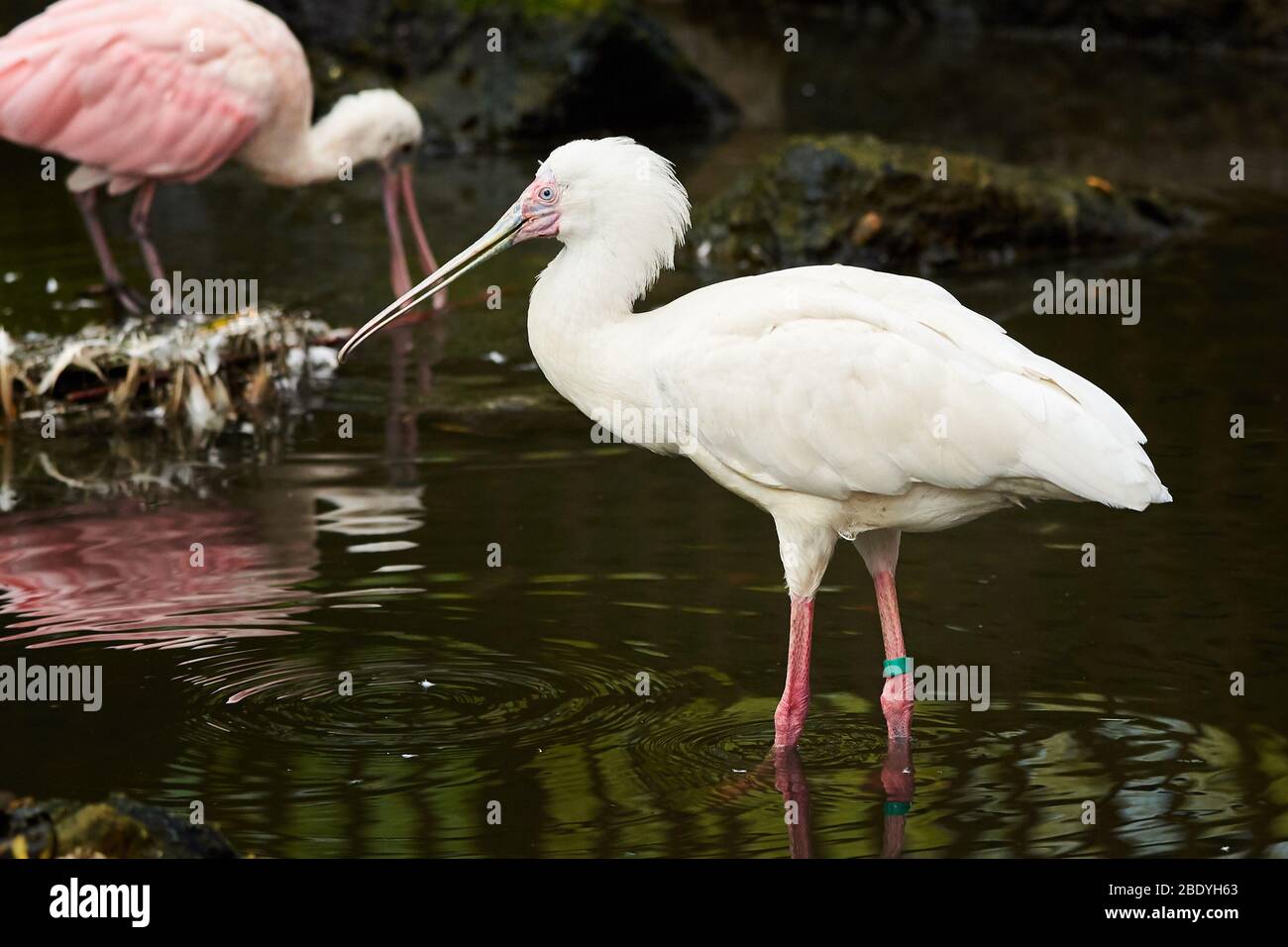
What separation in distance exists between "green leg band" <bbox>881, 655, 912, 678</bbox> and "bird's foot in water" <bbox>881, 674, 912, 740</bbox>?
1cm

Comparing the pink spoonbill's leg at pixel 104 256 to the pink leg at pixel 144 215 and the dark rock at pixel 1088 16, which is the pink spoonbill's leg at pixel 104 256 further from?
the dark rock at pixel 1088 16

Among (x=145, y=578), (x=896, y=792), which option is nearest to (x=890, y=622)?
(x=896, y=792)

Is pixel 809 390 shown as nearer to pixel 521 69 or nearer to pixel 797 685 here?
pixel 797 685

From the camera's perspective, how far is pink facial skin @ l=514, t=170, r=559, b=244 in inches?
275

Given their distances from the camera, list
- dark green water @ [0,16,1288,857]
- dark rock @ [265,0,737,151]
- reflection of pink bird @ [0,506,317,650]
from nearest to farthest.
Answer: dark green water @ [0,16,1288,857], reflection of pink bird @ [0,506,317,650], dark rock @ [265,0,737,151]

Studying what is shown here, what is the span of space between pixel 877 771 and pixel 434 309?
7532 millimetres

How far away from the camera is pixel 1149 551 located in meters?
8.62

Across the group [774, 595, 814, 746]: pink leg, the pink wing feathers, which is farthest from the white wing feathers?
the pink wing feathers

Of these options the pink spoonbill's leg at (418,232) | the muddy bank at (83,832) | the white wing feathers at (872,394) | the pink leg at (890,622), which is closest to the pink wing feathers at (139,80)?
the pink spoonbill's leg at (418,232)

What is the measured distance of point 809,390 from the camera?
6.64 metres

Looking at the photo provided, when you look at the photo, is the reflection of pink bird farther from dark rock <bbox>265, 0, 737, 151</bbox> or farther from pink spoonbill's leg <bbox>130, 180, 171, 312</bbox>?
dark rock <bbox>265, 0, 737, 151</bbox>

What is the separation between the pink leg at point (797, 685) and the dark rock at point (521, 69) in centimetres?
1364

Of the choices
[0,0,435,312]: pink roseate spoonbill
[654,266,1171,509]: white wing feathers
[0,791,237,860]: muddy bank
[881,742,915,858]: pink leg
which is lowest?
[881,742,915,858]: pink leg

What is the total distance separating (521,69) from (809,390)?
1405cm
